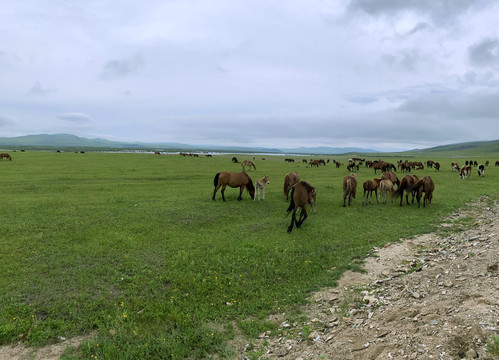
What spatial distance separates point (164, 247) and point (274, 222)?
5.80 metres

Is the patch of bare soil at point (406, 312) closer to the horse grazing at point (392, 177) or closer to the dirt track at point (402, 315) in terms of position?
the dirt track at point (402, 315)

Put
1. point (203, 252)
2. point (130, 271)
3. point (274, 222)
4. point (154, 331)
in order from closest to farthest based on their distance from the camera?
1. point (154, 331)
2. point (130, 271)
3. point (203, 252)
4. point (274, 222)

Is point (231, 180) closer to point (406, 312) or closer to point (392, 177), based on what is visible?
point (392, 177)

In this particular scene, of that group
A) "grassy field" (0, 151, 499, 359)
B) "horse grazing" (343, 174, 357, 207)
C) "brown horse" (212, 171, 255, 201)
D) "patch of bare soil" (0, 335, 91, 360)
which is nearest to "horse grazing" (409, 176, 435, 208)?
"grassy field" (0, 151, 499, 359)

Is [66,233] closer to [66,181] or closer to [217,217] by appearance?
[217,217]

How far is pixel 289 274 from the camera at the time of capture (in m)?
8.31

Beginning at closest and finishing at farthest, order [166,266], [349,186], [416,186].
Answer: [166,266]
[416,186]
[349,186]

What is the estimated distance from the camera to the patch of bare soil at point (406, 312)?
4184mm

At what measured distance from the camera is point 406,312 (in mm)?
5395

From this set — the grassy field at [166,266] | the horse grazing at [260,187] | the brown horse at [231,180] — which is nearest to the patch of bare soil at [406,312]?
the grassy field at [166,266]

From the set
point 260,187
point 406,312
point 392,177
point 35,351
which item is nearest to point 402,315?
point 406,312

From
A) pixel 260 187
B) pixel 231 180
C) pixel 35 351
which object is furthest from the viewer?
pixel 260 187

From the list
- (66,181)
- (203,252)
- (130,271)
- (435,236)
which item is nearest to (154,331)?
(130,271)

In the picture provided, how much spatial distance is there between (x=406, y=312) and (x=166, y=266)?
6710 mm
